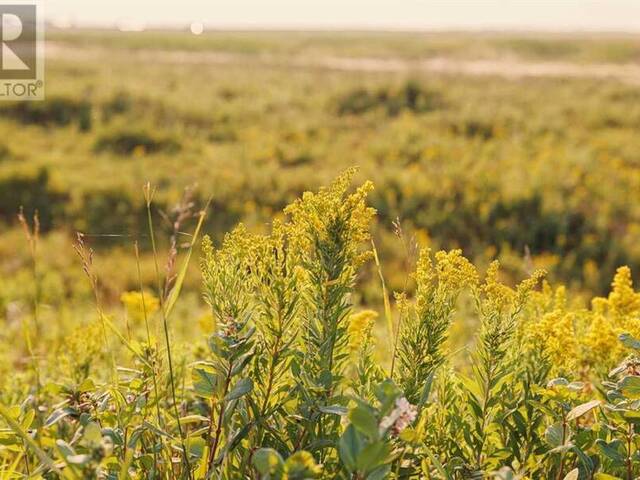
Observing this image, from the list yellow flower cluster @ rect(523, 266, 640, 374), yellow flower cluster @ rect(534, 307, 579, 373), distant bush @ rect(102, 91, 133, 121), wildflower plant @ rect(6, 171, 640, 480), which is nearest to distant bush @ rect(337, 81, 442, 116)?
distant bush @ rect(102, 91, 133, 121)

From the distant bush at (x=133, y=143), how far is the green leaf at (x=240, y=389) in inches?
476

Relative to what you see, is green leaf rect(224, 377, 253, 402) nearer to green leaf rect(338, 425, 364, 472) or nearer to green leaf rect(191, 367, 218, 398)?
green leaf rect(191, 367, 218, 398)

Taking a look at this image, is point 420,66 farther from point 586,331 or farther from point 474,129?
point 586,331

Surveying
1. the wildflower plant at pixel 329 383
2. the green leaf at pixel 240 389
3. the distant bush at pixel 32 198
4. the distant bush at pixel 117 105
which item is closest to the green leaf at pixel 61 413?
the wildflower plant at pixel 329 383

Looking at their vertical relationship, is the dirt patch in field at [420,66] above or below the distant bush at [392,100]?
above

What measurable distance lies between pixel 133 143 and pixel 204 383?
12.6m

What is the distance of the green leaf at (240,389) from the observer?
Answer: 1.32 metres

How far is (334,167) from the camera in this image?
39.5 ft

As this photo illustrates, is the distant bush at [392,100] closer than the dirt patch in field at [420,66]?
Yes

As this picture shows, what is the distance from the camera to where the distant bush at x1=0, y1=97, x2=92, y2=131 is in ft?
48.5

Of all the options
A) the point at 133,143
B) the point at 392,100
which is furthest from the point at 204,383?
the point at 392,100

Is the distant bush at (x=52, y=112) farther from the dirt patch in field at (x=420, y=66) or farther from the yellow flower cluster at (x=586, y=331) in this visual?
the yellow flower cluster at (x=586, y=331)

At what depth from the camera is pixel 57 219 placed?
31.8 ft

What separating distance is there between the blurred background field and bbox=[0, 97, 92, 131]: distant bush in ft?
0.14
